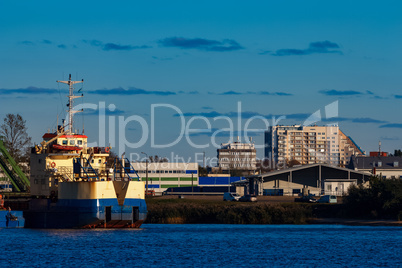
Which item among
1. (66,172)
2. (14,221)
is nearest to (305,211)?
(66,172)

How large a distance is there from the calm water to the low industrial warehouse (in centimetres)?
3420

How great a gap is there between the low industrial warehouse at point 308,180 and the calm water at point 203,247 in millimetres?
34200

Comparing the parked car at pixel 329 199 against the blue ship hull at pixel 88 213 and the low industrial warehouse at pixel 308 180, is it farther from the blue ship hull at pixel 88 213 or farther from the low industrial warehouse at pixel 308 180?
the blue ship hull at pixel 88 213

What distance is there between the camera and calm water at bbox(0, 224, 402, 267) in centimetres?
4919

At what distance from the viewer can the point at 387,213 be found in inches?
3250

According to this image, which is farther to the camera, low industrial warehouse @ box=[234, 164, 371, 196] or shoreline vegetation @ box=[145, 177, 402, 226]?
low industrial warehouse @ box=[234, 164, 371, 196]

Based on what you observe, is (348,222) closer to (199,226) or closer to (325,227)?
(325,227)

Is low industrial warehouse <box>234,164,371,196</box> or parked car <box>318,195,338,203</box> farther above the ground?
low industrial warehouse <box>234,164,371,196</box>

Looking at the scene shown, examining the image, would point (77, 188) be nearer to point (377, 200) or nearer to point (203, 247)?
point (203, 247)

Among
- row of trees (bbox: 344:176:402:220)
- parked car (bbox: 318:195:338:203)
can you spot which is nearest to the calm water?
row of trees (bbox: 344:176:402:220)

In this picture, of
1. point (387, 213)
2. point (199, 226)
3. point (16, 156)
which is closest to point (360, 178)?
point (387, 213)

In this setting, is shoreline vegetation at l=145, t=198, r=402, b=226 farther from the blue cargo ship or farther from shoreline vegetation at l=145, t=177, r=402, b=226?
the blue cargo ship

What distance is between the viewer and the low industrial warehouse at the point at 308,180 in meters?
110

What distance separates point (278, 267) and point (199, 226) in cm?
3265
